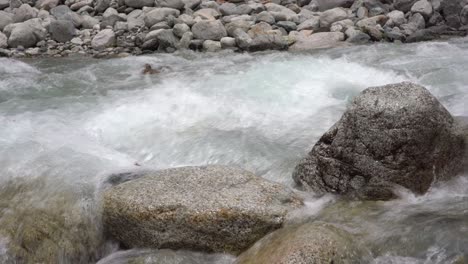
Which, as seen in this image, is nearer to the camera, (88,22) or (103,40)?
(103,40)

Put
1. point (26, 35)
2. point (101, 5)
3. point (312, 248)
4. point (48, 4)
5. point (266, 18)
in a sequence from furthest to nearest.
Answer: point (48, 4), point (101, 5), point (266, 18), point (26, 35), point (312, 248)

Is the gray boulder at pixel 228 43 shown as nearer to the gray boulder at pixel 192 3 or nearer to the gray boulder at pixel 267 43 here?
the gray boulder at pixel 267 43

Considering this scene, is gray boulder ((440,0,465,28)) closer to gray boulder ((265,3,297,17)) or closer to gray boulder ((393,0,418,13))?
gray boulder ((393,0,418,13))

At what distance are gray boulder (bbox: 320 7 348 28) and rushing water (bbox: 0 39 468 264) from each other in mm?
1961

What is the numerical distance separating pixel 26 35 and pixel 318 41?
7.34m

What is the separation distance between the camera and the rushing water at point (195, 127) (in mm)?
4793

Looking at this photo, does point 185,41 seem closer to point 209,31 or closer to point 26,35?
point 209,31

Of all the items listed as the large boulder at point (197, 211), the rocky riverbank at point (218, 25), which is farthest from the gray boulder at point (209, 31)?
the large boulder at point (197, 211)

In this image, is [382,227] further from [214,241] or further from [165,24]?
[165,24]

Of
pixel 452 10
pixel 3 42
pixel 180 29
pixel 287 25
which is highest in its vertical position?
pixel 452 10

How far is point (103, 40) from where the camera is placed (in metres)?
13.3

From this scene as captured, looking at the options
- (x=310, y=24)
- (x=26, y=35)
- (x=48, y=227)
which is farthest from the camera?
(x=310, y=24)

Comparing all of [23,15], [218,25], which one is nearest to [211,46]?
[218,25]

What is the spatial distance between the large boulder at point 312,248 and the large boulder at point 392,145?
3.35 feet
